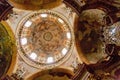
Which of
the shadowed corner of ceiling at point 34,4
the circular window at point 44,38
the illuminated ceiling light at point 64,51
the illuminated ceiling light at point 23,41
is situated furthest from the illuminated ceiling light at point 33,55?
the shadowed corner of ceiling at point 34,4

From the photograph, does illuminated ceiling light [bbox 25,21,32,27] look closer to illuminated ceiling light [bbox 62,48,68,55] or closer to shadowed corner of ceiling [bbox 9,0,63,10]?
illuminated ceiling light [bbox 62,48,68,55]

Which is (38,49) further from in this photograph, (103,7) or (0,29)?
(103,7)

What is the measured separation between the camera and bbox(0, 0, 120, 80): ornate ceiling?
13516 millimetres

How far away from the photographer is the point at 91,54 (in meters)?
15.4

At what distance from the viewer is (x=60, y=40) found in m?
22.3

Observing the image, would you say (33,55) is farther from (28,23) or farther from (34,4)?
(34,4)

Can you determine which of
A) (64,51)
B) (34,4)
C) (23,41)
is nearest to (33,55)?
(23,41)

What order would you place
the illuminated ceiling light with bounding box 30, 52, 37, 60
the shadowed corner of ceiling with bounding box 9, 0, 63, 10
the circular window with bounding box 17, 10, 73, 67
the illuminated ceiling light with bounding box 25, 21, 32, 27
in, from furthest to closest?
the illuminated ceiling light with bounding box 30, 52, 37, 60
the illuminated ceiling light with bounding box 25, 21, 32, 27
the circular window with bounding box 17, 10, 73, 67
the shadowed corner of ceiling with bounding box 9, 0, 63, 10

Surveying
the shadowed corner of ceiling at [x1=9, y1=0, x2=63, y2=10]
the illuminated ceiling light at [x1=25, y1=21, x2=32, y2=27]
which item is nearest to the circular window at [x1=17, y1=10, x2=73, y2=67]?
the illuminated ceiling light at [x1=25, y1=21, x2=32, y2=27]

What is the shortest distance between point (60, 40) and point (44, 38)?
1.20 meters

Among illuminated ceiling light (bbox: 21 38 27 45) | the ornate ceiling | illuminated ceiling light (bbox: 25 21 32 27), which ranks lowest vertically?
the ornate ceiling

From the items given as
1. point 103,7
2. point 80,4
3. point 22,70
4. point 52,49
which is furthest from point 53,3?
point 52,49

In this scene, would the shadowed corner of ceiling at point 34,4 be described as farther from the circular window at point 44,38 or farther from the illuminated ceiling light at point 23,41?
the illuminated ceiling light at point 23,41

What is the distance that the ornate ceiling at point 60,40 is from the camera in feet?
44.3
